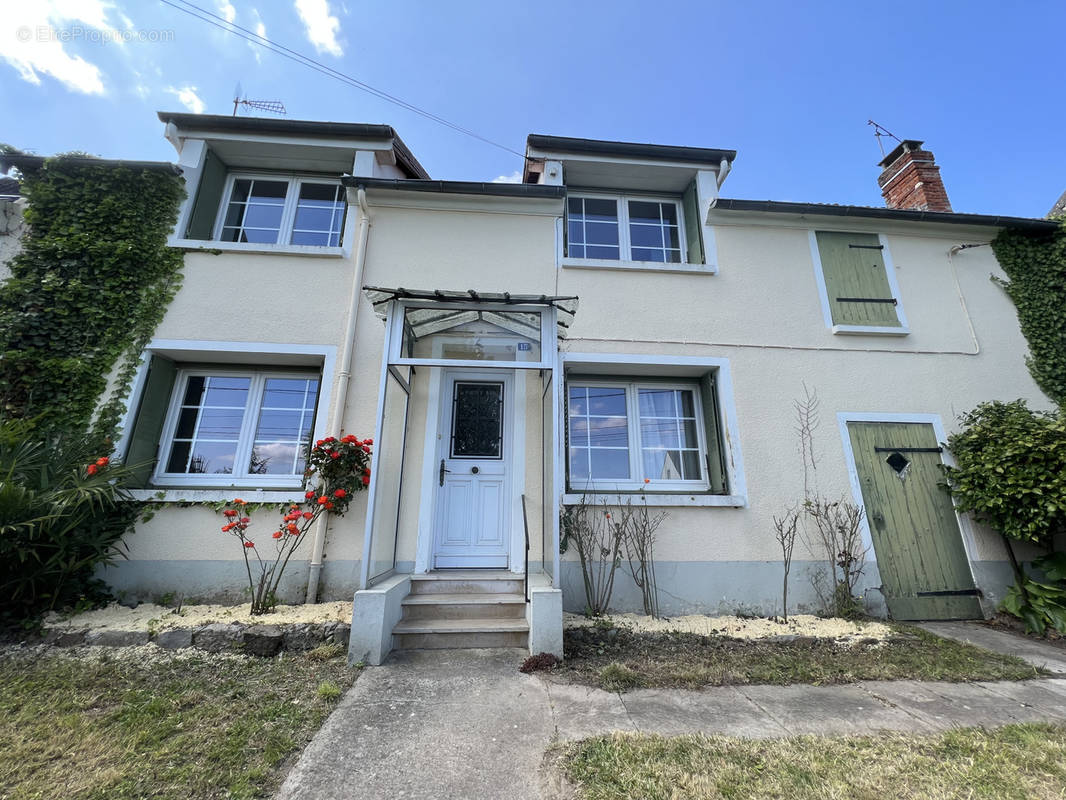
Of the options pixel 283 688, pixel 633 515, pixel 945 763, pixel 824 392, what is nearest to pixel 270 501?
pixel 283 688

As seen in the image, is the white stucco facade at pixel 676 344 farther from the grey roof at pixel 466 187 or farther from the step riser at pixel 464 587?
the step riser at pixel 464 587

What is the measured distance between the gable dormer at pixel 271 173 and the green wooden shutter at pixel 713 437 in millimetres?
4877

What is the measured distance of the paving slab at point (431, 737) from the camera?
80.4 inches

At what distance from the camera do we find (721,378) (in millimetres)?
5180

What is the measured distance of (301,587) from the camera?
14.2 ft

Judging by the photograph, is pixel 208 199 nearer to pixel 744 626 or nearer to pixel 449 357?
pixel 449 357

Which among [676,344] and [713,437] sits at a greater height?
[676,344]

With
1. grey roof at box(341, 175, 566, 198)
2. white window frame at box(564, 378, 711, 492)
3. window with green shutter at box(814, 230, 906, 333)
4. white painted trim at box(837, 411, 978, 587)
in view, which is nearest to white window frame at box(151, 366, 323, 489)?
grey roof at box(341, 175, 566, 198)

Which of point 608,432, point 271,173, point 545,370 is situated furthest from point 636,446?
point 271,173

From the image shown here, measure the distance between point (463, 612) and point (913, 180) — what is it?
9.29 m

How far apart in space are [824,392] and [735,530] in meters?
2.11

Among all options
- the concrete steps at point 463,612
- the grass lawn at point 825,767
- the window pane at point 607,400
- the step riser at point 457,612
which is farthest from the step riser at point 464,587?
the window pane at point 607,400

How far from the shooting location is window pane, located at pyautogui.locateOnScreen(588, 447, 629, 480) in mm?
5039

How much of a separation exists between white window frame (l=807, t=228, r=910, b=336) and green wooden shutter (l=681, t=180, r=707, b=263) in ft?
5.00
